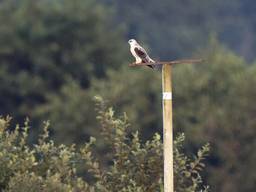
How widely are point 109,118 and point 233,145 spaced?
29376 millimetres

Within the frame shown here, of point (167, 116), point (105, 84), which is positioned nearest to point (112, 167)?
point (167, 116)

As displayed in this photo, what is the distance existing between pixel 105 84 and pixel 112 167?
114 feet

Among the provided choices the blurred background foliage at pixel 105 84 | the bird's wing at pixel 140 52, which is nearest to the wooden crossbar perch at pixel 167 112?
the bird's wing at pixel 140 52

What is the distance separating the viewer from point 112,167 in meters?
16.9

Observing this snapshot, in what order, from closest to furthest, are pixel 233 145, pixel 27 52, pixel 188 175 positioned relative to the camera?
pixel 188 175 < pixel 233 145 < pixel 27 52

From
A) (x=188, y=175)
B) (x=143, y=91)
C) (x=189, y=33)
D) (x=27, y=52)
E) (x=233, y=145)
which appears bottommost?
(x=188, y=175)

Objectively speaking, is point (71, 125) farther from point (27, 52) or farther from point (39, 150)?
point (39, 150)

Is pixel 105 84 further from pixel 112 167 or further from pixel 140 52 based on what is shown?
pixel 140 52

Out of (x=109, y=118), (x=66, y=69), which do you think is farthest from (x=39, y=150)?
(x=66, y=69)

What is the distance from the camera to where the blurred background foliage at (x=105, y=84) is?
153 feet

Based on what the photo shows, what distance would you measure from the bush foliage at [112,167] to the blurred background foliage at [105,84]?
27132 millimetres

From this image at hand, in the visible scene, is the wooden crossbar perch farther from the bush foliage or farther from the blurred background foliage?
the blurred background foliage

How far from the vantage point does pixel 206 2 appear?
87.9 metres

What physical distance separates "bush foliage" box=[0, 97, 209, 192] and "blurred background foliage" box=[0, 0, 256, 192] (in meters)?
27.1
